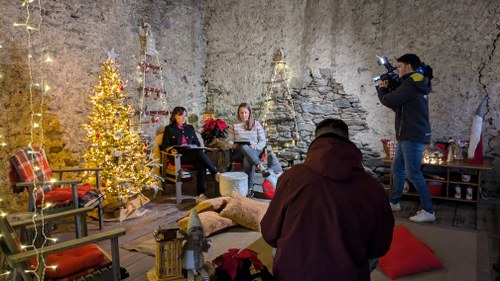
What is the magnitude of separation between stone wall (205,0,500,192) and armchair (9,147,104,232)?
11.9ft

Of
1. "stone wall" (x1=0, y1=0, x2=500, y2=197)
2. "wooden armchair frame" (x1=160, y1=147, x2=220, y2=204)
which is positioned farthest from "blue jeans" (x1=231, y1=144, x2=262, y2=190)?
"stone wall" (x1=0, y1=0, x2=500, y2=197)

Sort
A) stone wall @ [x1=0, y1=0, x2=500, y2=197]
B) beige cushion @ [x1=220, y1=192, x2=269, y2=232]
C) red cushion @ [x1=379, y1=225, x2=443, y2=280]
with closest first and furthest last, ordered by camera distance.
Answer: red cushion @ [x1=379, y1=225, x2=443, y2=280], beige cushion @ [x1=220, y1=192, x2=269, y2=232], stone wall @ [x1=0, y1=0, x2=500, y2=197]

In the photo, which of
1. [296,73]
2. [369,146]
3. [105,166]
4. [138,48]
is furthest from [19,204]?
[369,146]

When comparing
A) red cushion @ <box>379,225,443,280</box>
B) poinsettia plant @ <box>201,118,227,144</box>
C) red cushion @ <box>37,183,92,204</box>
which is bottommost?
red cushion @ <box>379,225,443,280</box>

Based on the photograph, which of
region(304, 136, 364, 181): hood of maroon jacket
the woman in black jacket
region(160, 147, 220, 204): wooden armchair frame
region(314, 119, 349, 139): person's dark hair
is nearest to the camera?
region(304, 136, 364, 181): hood of maroon jacket

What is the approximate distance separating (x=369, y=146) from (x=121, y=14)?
13.4ft

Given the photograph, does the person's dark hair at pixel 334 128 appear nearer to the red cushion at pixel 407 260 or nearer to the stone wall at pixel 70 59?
the red cushion at pixel 407 260

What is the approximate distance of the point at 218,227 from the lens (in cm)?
324

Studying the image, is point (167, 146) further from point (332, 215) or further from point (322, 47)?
point (332, 215)

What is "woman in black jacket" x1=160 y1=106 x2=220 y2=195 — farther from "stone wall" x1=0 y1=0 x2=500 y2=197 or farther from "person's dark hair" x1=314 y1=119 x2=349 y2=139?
"person's dark hair" x1=314 y1=119 x2=349 y2=139

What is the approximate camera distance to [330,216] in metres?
1.45

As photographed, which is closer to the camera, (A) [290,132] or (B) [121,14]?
(B) [121,14]

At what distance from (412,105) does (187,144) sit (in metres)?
2.88

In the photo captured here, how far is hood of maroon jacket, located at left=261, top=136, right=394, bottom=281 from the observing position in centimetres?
145
